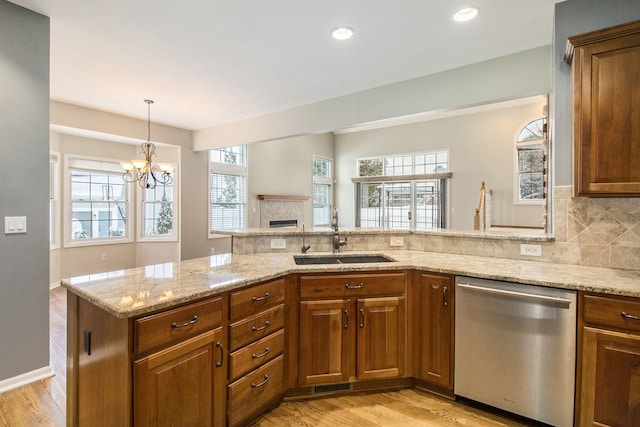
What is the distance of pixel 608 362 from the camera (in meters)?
1.63

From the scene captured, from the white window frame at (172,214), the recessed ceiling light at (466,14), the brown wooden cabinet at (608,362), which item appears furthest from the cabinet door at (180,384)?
the white window frame at (172,214)

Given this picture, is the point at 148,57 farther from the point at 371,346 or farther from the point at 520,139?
the point at 520,139

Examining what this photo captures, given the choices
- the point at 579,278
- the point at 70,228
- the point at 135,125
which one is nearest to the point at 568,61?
the point at 579,278

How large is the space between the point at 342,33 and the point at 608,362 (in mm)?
2808

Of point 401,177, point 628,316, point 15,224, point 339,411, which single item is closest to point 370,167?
point 401,177

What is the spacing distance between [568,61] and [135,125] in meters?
5.70

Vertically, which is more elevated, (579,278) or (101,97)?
(101,97)

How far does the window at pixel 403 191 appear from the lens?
24.8 feet

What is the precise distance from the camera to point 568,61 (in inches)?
83.4

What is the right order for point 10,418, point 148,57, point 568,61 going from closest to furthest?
1. point 10,418
2. point 568,61
3. point 148,57

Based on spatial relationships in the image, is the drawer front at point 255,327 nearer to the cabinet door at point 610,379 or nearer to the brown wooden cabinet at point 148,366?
the brown wooden cabinet at point 148,366

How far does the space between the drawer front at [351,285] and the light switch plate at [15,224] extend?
2104mm

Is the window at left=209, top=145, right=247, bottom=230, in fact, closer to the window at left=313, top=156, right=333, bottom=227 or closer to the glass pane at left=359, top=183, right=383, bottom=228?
the window at left=313, top=156, right=333, bottom=227

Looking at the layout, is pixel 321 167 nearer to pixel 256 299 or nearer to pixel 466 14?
pixel 466 14
